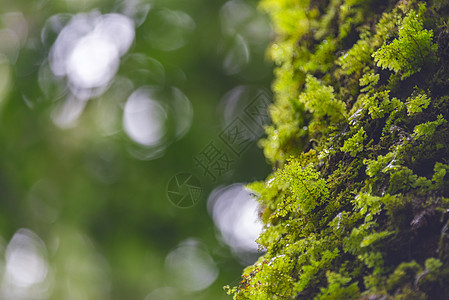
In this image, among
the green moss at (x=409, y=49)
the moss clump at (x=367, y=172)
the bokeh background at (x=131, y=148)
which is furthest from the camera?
the bokeh background at (x=131, y=148)

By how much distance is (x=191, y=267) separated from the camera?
369 centimetres

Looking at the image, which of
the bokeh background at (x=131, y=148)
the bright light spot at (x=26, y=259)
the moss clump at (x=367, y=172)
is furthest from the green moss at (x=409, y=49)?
the bright light spot at (x=26, y=259)

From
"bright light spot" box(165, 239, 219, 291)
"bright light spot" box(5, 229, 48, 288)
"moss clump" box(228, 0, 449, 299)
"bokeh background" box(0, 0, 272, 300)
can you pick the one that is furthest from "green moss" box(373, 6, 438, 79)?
"bright light spot" box(5, 229, 48, 288)

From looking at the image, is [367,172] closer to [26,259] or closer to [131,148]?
[131,148]

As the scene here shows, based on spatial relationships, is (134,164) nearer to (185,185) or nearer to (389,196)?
(185,185)

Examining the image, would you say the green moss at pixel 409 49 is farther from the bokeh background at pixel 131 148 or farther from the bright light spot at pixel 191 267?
the bright light spot at pixel 191 267

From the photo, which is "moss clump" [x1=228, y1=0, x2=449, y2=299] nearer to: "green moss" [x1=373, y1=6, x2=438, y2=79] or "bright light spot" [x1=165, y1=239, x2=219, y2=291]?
"green moss" [x1=373, y1=6, x2=438, y2=79]

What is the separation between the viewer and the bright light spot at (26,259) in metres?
3.83

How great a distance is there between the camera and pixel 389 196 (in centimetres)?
81

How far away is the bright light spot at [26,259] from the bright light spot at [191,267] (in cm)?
116

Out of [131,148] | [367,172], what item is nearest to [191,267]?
[131,148]

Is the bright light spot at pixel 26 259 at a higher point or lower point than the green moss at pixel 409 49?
higher

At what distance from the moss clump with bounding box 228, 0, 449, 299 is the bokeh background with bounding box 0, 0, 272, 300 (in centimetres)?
199

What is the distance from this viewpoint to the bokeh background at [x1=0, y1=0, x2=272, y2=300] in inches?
132
